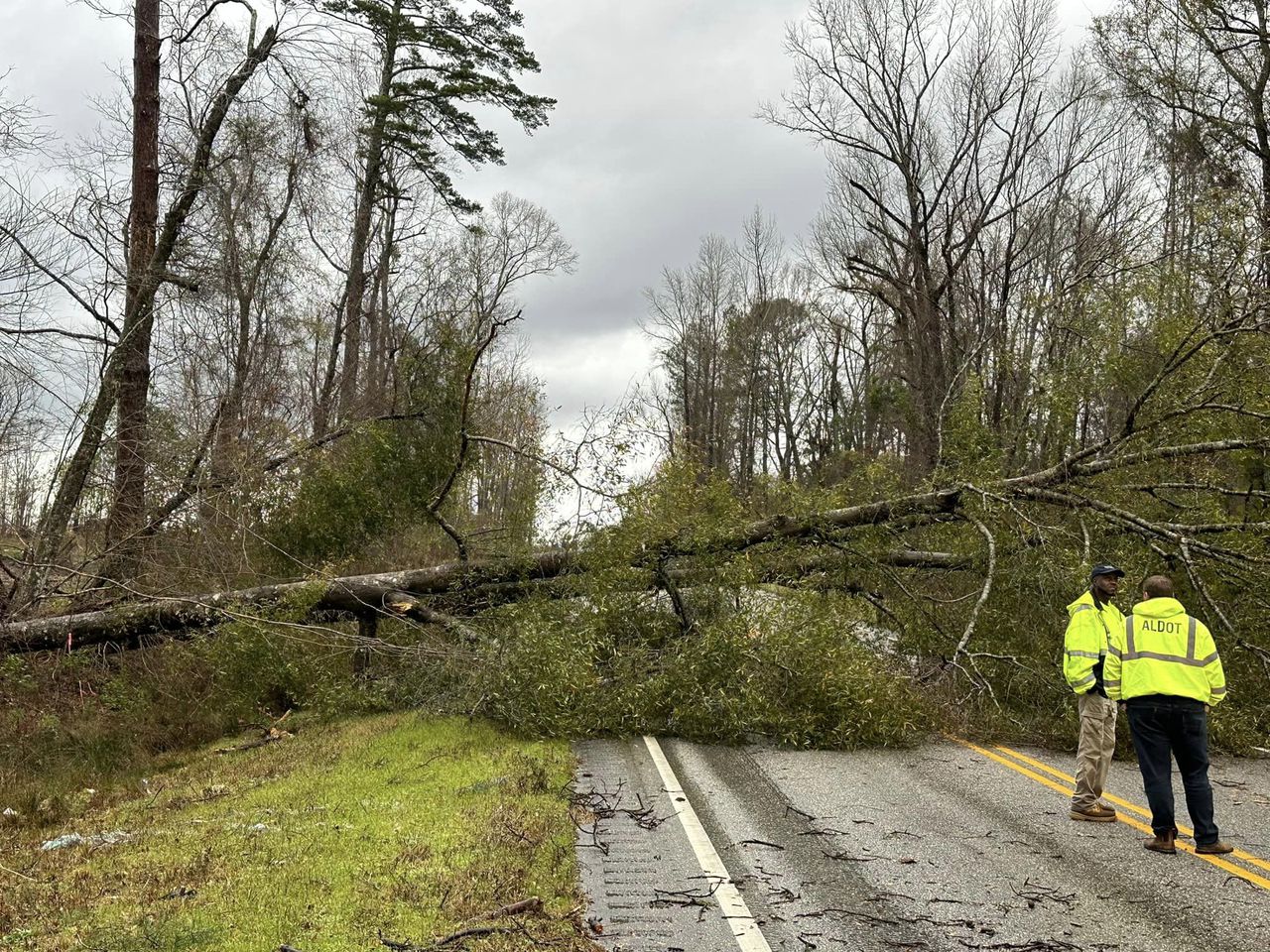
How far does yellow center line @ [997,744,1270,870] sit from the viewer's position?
5.41 meters

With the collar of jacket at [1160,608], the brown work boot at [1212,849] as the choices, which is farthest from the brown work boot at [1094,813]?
the collar of jacket at [1160,608]

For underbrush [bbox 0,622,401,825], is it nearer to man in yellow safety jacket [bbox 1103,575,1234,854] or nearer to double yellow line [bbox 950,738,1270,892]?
double yellow line [bbox 950,738,1270,892]

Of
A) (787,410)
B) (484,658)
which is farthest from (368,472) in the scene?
(787,410)

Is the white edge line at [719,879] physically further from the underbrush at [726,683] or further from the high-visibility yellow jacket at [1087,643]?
the high-visibility yellow jacket at [1087,643]

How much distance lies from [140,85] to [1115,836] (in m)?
14.2

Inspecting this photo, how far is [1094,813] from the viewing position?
6.24 metres

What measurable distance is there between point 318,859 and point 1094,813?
202 inches

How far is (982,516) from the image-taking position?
33.0 ft

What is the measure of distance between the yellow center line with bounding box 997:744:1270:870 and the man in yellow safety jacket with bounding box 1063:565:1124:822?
0.23 meters

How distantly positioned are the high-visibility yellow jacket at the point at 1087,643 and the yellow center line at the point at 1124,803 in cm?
85

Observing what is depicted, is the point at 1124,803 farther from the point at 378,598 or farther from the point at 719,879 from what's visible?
the point at 378,598

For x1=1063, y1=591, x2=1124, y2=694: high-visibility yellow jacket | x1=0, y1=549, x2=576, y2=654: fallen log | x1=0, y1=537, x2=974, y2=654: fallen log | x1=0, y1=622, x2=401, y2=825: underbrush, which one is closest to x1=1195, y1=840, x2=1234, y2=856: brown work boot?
x1=1063, y1=591, x2=1124, y2=694: high-visibility yellow jacket

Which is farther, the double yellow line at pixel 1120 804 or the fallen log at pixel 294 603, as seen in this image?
the fallen log at pixel 294 603

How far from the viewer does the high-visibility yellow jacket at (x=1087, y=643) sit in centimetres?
664
